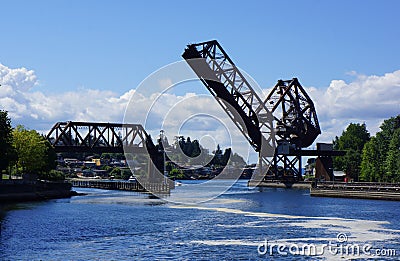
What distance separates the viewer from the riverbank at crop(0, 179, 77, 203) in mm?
59250

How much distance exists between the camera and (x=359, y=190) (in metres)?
71.6

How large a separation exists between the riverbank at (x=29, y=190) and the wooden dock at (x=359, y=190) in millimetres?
31164

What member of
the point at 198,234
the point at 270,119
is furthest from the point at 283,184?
the point at 198,234

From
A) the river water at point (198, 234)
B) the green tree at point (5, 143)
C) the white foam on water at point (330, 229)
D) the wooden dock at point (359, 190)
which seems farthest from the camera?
the wooden dock at point (359, 190)

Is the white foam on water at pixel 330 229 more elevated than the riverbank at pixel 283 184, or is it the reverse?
the riverbank at pixel 283 184

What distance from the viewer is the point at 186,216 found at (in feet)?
151

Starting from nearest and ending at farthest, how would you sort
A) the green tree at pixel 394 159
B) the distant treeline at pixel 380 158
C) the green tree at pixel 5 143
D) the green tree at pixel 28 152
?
the green tree at pixel 5 143, the green tree at pixel 28 152, the green tree at pixel 394 159, the distant treeline at pixel 380 158

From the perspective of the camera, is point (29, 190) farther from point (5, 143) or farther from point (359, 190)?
point (359, 190)

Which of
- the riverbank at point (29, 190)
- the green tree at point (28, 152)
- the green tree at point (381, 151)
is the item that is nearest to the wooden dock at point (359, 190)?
the green tree at point (381, 151)

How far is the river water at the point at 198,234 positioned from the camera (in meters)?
28.4

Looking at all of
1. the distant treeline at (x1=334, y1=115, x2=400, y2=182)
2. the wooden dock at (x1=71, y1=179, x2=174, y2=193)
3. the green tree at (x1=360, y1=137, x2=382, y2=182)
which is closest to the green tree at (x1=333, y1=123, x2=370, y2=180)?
the distant treeline at (x1=334, y1=115, x2=400, y2=182)

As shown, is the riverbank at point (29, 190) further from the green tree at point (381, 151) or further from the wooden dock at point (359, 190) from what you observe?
the green tree at point (381, 151)

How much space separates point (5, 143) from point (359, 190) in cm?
3967

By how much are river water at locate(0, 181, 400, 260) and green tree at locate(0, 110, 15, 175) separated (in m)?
8.66
